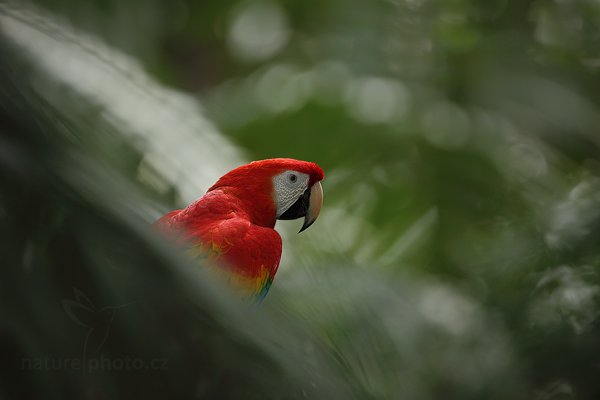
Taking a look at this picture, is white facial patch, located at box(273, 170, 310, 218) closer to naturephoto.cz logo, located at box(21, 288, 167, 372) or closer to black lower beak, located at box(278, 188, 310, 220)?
black lower beak, located at box(278, 188, 310, 220)

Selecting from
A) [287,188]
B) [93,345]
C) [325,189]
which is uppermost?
[93,345]

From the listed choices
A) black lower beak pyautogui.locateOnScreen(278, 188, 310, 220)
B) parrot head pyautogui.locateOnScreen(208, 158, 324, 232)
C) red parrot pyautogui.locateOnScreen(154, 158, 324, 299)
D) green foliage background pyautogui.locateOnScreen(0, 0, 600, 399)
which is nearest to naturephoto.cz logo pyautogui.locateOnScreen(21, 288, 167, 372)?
green foliage background pyautogui.locateOnScreen(0, 0, 600, 399)

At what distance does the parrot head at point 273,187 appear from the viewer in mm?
907

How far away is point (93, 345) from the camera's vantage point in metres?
0.22

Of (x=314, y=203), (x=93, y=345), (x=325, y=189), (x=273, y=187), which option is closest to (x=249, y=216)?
(x=273, y=187)

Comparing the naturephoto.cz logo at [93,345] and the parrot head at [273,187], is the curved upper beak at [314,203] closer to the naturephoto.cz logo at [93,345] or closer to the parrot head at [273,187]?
the parrot head at [273,187]

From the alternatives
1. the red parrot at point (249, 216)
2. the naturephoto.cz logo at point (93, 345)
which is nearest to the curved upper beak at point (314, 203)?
the red parrot at point (249, 216)

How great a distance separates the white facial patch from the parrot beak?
17 millimetres

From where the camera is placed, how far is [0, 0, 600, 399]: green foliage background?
0.72 feet

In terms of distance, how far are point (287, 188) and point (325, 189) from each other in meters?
0.30

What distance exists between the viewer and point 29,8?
0.40 m

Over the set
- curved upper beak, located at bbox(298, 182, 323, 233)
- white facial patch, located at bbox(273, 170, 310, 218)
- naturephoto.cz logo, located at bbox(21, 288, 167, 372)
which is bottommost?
curved upper beak, located at bbox(298, 182, 323, 233)

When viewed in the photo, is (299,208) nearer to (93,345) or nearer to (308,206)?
(308,206)

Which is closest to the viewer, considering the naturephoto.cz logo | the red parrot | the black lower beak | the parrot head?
the naturephoto.cz logo
